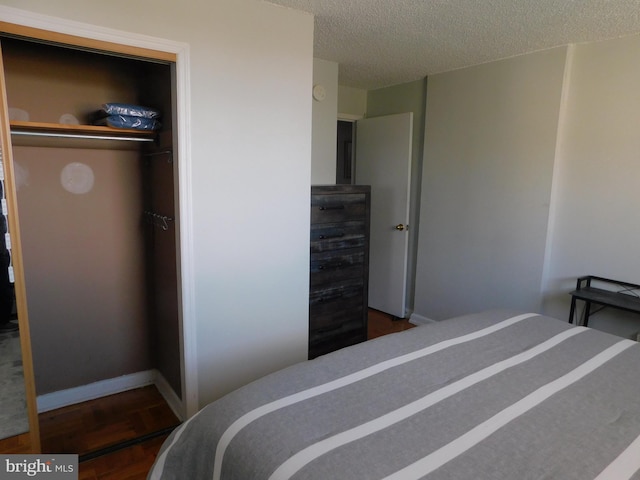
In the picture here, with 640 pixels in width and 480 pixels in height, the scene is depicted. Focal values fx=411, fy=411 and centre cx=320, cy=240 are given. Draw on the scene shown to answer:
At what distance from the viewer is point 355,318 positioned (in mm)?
3145

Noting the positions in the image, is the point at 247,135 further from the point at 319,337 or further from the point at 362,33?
the point at 319,337

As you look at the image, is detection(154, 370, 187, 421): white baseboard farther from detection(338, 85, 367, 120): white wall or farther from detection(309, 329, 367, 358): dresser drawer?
detection(338, 85, 367, 120): white wall

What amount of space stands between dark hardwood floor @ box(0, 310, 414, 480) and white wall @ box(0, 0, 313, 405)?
37cm

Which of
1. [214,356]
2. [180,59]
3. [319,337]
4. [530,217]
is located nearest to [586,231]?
[530,217]

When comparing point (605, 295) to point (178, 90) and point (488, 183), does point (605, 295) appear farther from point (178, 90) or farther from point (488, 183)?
point (178, 90)

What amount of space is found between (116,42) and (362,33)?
1.47 m

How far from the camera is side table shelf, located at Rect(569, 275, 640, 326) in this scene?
8.02 feet

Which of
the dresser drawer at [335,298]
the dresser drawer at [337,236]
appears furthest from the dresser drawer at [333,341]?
the dresser drawer at [337,236]

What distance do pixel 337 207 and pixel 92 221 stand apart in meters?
1.55

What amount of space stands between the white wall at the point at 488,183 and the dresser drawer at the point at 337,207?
3.07ft

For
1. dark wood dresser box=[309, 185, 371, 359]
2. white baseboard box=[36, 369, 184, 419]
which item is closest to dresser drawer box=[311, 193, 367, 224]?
dark wood dresser box=[309, 185, 371, 359]

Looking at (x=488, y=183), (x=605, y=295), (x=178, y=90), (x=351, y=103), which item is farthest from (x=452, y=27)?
(x=605, y=295)

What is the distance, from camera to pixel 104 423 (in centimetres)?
232

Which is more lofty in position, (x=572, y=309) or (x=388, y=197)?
(x=388, y=197)
